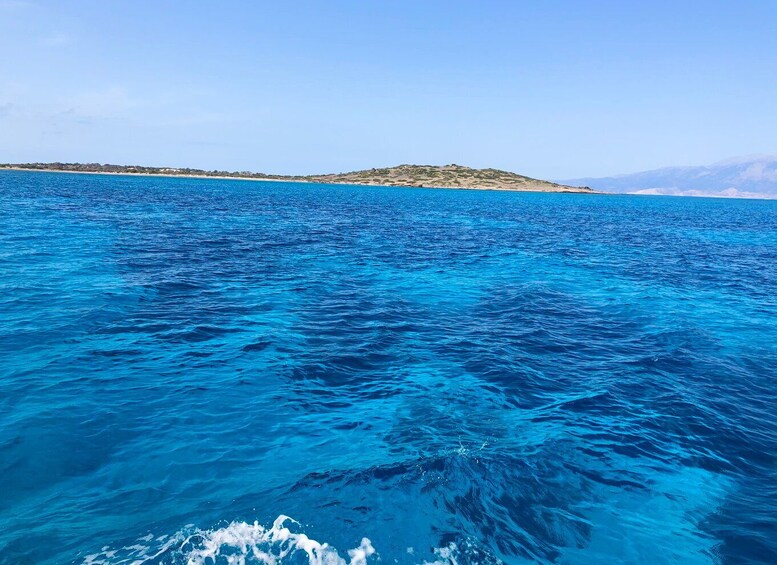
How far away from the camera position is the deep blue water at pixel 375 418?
10727mm

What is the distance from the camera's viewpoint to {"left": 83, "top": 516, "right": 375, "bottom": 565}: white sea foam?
952 centimetres

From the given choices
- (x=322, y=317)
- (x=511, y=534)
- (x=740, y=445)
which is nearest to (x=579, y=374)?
(x=740, y=445)

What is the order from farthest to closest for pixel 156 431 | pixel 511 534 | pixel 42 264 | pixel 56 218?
1. pixel 56 218
2. pixel 42 264
3. pixel 156 431
4. pixel 511 534

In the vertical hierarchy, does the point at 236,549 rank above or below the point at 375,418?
above

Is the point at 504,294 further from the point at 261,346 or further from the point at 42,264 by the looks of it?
the point at 42,264

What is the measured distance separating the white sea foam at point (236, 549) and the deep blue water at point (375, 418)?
5 centimetres

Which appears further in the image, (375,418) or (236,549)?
(375,418)

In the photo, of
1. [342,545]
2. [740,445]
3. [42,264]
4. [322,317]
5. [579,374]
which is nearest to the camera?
[342,545]

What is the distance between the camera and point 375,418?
15.6 meters

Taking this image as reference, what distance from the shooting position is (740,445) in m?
15.5

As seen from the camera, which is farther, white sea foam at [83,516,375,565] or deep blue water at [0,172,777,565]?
deep blue water at [0,172,777,565]

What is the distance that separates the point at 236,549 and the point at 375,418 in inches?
256

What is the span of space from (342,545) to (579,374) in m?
14.1

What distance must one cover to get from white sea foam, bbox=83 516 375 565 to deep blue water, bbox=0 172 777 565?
5 cm
